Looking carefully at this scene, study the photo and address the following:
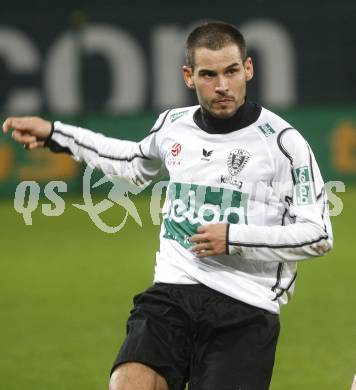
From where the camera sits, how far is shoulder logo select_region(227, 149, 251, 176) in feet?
15.9

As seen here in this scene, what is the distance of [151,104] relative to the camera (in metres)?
15.4

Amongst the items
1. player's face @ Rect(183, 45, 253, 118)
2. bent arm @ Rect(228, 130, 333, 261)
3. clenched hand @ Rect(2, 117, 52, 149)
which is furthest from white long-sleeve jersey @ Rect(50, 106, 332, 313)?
clenched hand @ Rect(2, 117, 52, 149)

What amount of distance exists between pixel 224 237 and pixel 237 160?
42 cm

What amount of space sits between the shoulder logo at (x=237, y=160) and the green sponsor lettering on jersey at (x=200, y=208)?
0.09m

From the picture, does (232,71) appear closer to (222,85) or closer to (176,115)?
(222,85)

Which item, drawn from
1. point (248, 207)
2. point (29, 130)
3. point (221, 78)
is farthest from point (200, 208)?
point (29, 130)

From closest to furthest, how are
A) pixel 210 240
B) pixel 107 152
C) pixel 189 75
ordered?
pixel 210 240, pixel 189 75, pixel 107 152

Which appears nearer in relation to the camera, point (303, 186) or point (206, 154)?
point (303, 186)

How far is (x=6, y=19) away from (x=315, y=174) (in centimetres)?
1098

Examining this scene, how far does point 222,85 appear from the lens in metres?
4.79

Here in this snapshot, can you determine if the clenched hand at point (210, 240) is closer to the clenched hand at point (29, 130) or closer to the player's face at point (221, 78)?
the player's face at point (221, 78)

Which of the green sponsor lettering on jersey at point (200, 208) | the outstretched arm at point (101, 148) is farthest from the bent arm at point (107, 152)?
the green sponsor lettering on jersey at point (200, 208)

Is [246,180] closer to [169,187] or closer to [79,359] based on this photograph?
[169,187]

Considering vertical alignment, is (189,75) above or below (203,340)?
above
